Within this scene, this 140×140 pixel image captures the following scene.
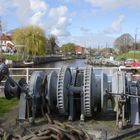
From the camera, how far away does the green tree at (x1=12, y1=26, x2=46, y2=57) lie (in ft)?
314

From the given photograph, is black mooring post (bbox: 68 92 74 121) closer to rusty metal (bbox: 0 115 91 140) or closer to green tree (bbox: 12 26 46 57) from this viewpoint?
rusty metal (bbox: 0 115 91 140)

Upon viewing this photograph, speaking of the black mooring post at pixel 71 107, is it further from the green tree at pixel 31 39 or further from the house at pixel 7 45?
the house at pixel 7 45

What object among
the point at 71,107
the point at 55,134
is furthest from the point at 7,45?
the point at 55,134

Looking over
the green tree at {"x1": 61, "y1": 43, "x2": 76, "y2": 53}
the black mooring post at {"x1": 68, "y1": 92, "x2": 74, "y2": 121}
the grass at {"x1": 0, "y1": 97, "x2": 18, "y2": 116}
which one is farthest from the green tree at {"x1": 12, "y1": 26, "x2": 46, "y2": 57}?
the green tree at {"x1": 61, "y1": 43, "x2": 76, "y2": 53}

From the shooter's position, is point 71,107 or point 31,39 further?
point 31,39

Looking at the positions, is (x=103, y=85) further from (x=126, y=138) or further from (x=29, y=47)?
(x=29, y=47)

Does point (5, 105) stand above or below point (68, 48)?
below

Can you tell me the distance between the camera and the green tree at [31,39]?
95.8 m

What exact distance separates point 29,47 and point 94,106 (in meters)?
88.0

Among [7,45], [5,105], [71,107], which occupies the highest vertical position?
[7,45]

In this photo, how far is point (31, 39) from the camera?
95.8 meters

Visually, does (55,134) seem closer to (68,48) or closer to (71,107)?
(71,107)

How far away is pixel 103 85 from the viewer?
9.02 meters

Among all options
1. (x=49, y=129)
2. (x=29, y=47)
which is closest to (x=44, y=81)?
(x=49, y=129)
